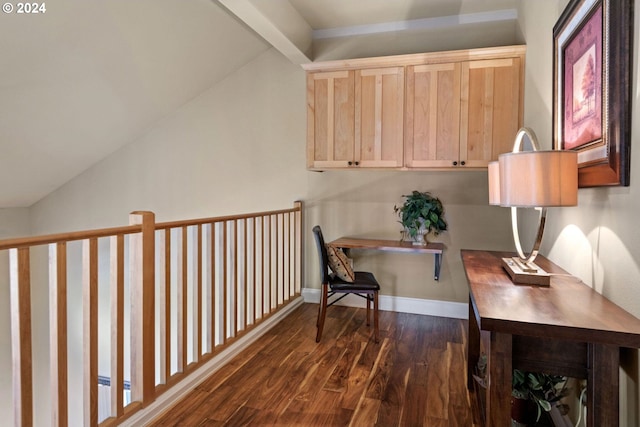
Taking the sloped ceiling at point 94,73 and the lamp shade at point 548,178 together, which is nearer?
the lamp shade at point 548,178

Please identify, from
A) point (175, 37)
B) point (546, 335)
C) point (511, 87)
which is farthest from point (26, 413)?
point (511, 87)

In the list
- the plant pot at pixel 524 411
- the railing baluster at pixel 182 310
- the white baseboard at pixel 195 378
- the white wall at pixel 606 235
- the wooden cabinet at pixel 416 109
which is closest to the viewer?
the white wall at pixel 606 235

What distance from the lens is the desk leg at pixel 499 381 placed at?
1.24 m

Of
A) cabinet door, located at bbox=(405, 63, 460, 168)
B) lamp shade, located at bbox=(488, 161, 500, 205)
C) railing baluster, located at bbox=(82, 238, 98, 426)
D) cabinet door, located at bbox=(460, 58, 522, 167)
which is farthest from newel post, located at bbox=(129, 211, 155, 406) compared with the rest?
cabinet door, located at bbox=(460, 58, 522, 167)

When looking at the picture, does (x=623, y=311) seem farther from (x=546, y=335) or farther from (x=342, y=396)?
(x=342, y=396)

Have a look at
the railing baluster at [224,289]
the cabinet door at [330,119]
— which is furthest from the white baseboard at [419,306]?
the railing baluster at [224,289]

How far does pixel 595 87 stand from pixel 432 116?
164 centimetres

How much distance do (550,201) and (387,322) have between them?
2230 millimetres

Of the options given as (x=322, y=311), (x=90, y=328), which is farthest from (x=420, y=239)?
(x=90, y=328)

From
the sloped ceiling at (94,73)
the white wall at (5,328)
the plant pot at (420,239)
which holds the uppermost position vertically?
the sloped ceiling at (94,73)

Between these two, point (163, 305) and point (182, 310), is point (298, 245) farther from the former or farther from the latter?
point (163, 305)

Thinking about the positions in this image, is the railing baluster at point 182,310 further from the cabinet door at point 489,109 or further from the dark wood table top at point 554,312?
the cabinet door at point 489,109

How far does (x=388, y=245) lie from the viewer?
10.8 feet

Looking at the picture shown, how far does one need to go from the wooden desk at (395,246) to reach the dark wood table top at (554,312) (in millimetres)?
1509
